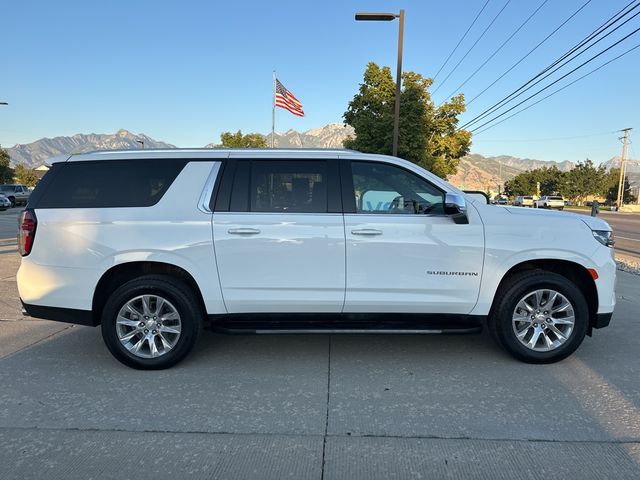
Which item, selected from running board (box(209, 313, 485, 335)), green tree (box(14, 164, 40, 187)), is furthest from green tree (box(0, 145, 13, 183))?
running board (box(209, 313, 485, 335))

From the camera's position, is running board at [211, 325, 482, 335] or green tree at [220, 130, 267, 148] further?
green tree at [220, 130, 267, 148]

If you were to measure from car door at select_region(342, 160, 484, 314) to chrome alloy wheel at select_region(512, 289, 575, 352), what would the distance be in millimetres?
500

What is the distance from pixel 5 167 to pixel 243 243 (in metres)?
64.8

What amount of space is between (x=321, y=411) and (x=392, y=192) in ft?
6.68

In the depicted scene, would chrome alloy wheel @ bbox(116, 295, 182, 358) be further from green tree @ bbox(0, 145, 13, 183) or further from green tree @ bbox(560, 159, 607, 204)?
green tree @ bbox(560, 159, 607, 204)

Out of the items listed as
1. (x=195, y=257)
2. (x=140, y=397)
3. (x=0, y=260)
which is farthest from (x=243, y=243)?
(x=0, y=260)

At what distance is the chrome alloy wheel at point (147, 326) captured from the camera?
162 inches

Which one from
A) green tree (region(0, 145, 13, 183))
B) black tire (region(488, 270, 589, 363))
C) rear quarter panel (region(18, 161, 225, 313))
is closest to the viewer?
rear quarter panel (region(18, 161, 225, 313))

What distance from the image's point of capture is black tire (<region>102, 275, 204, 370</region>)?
4074mm

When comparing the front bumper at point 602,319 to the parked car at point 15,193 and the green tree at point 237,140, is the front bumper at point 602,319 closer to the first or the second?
the green tree at point 237,140

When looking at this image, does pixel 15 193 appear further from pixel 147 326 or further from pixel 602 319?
pixel 602 319

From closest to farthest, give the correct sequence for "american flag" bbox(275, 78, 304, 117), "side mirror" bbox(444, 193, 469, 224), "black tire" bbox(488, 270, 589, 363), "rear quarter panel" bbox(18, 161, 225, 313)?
"side mirror" bbox(444, 193, 469, 224)
"rear quarter panel" bbox(18, 161, 225, 313)
"black tire" bbox(488, 270, 589, 363)
"american flag" bbox(275, 78, 304, 117)

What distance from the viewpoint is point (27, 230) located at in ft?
13.4

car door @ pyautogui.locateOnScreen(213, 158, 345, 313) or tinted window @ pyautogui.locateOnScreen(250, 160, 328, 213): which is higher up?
tinted window @ pyautogui.locateOnScreen(250, 160, 328, 213)
